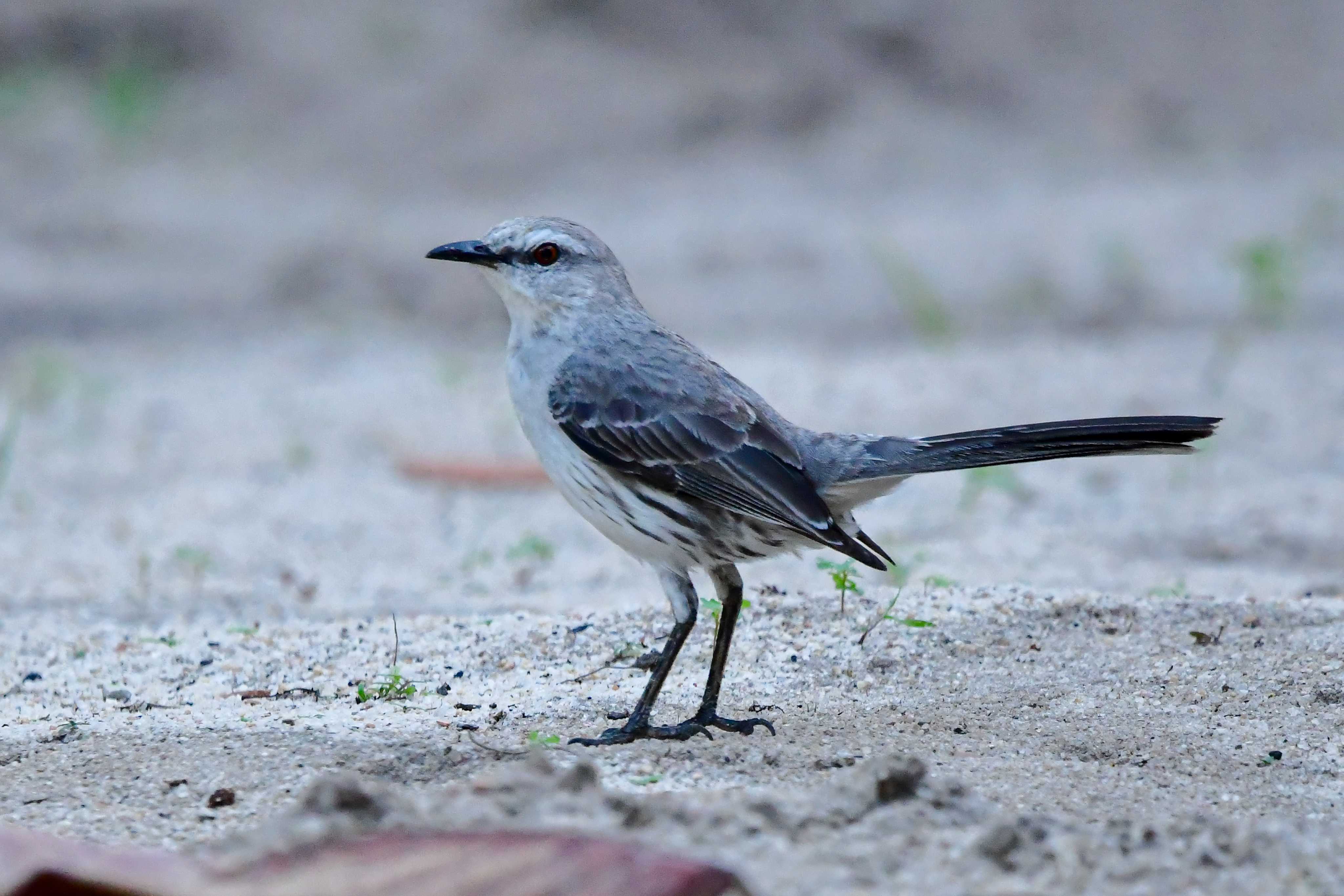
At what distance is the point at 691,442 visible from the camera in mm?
4559

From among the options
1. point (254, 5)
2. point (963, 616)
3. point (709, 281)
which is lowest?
point (963, 616)

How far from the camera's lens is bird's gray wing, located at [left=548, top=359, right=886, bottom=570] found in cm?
444

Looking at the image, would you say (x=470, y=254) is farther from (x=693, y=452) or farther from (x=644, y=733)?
(x=644, y=733)

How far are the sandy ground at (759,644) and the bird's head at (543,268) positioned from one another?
1.04 m

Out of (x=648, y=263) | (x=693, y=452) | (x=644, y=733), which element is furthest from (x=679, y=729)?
(x=648, y=263)

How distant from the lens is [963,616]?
511 cm

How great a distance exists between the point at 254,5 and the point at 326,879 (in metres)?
13.8

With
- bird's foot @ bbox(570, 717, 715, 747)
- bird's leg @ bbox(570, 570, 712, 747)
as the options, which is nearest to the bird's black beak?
bird's leg @ bbox(570, 570, 712, 747)

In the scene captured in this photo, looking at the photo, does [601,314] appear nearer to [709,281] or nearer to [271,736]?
[271,736]

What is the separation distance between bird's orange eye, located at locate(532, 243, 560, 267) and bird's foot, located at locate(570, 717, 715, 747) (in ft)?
4.72

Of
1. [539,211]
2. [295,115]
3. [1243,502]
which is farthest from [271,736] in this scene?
[295,115]

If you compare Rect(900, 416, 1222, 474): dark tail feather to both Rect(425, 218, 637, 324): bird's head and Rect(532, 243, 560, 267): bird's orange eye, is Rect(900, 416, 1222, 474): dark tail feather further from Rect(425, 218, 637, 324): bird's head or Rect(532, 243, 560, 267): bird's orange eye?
Rect(532, 243, 560, 267): bird's orange eye

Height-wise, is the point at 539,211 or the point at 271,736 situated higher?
the point at 539,211

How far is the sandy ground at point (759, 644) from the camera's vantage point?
3.11 metres
